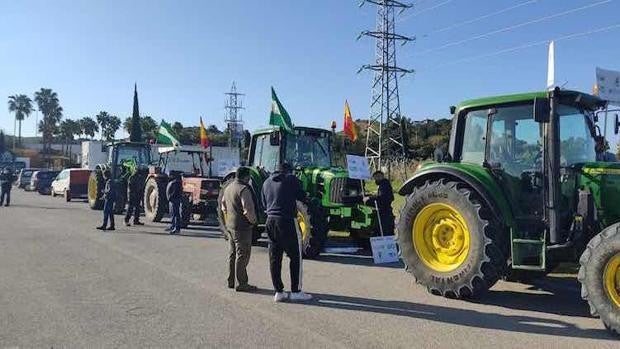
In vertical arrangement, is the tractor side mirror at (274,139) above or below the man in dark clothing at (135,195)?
above

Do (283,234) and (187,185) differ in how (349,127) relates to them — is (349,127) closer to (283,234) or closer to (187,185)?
(187,185)

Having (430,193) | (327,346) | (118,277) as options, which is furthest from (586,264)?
(118,277)

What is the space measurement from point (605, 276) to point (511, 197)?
1.76 metres

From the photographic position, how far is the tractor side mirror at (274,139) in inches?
505

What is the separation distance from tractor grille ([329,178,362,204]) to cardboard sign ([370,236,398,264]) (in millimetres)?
1483

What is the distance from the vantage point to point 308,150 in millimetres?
13523

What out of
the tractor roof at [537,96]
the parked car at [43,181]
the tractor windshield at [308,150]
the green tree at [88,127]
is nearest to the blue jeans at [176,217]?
the tractor windshield at [308,150]

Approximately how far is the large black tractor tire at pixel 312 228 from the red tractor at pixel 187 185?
6315mm

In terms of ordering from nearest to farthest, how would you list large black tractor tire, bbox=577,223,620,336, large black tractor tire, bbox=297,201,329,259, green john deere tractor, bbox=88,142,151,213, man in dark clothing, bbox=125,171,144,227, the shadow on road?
1. large black tractor tire, bbox=577,223,620,336
2. the shadow on road
3. large black tractor tire, bbox=297,201,329,259
4. man in dark clothing, bbox=125,171,144,227
5. green john deere tractor, bbox=88,142,151,213

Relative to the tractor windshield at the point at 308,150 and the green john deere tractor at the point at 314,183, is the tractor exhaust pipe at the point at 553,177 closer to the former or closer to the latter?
the green john deere tractor at the point at 314,183

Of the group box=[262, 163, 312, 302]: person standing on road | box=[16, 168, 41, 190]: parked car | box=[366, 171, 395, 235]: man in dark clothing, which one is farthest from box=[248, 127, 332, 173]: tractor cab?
box=[16, 168, 41, 190]: parked car

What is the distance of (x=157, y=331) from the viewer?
6.40 metres

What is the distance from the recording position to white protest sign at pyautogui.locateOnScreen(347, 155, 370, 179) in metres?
11.9

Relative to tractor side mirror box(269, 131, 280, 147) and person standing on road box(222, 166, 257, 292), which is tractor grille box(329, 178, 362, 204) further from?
person standing on road box(222, 166, 257, 292)
